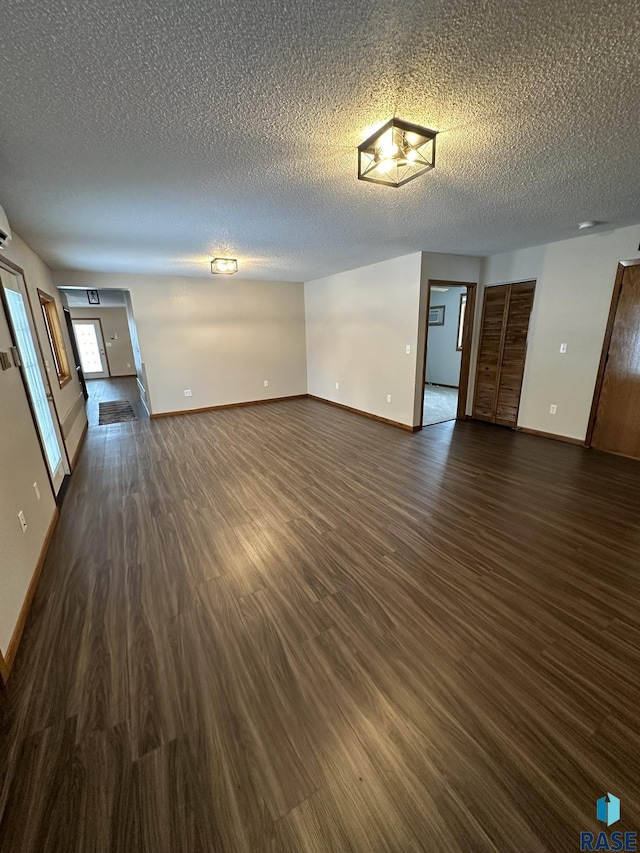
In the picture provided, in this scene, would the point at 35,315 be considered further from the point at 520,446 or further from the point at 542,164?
the point at 520,446

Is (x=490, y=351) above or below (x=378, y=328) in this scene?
below

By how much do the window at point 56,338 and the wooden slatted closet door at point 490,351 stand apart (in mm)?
6004

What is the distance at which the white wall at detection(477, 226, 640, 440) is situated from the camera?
3.76m

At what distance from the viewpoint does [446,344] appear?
7.49 m

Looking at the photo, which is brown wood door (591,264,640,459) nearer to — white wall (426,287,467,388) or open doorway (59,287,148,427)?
white wall (426,287,467,388)

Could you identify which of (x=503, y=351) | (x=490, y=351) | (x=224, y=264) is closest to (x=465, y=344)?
(x=490, y=351)

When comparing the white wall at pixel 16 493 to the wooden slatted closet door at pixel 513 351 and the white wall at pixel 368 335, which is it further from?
the wooden slatted closet door at pixel 513 351

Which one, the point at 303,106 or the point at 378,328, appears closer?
the point at 303,106

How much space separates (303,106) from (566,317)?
13.6 ft

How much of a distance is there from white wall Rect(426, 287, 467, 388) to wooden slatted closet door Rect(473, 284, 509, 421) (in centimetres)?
179

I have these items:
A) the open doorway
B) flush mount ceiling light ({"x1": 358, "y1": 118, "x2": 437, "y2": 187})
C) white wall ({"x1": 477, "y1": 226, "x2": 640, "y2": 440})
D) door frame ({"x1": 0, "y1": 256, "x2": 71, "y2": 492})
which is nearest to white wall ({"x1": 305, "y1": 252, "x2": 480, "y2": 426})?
white wall ({"x1": 477, "y1": 226, "x2": 640, "y2": 440})

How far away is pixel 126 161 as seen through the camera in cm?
190

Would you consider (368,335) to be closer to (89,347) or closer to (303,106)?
(303,106)

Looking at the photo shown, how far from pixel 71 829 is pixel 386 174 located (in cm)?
317
